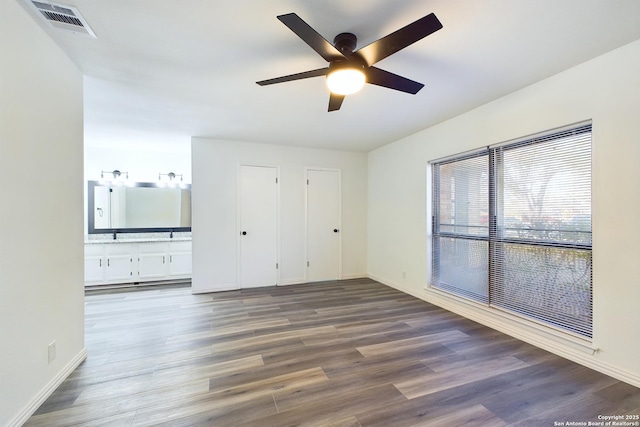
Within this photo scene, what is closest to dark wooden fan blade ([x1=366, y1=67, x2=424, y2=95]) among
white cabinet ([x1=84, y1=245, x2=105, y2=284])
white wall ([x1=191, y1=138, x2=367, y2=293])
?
white wall ([x1=191, y1=138, x2=367, y2=293])

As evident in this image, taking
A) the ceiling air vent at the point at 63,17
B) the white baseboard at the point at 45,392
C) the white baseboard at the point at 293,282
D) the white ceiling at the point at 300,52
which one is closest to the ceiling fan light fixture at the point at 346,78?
the white ceiling at the point at 300,52

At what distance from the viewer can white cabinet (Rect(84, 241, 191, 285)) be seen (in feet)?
15.6

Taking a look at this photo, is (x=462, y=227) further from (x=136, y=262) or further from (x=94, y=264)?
(x=94, y=264)

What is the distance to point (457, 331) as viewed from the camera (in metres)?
2.99

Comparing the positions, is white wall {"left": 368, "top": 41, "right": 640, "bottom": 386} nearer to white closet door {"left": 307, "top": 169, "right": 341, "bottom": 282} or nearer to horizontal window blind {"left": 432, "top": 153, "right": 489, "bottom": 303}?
horizontal window blind {"left": 432, "top": 153, "right": 489, "bottom": 303}

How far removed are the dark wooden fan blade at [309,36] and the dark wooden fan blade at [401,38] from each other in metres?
0.19

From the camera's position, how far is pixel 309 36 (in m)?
1.56

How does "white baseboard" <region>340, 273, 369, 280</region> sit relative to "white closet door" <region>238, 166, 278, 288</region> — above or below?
below

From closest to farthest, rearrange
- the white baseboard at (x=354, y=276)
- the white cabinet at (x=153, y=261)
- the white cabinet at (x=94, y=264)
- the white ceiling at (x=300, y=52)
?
the white ceiling at (x=300, y=52) < the white cabinet at (x=94, y=264) < the white cabinet at (x=153, y=261) < the white baseboard at (x=354, y=276)

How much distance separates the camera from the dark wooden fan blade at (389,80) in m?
1.94

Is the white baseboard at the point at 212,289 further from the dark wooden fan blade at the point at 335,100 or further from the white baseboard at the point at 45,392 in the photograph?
the dark wooden fan blade at the point at 335,100

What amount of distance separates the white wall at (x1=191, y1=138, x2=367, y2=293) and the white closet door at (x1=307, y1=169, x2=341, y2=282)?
0.14 meters

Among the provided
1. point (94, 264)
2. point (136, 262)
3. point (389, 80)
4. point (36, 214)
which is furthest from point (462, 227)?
point (94, 264)

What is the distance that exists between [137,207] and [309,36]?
5263 mm
